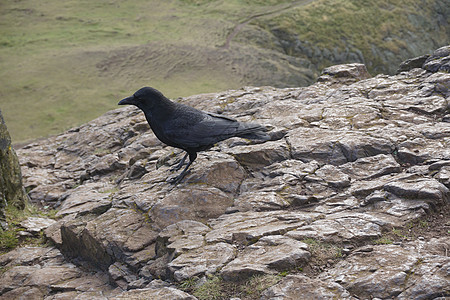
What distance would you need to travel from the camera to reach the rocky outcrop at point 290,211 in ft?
19.8

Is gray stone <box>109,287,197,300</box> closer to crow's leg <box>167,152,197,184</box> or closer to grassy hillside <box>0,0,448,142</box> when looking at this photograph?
crow's leg <box>167,152,197,184</box>

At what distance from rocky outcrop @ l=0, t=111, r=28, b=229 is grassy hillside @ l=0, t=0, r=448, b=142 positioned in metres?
19.3

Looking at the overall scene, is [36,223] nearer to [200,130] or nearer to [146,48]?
[200,130]

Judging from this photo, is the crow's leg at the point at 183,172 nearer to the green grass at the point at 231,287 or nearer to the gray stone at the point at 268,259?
the gray stone at the point at 268,259

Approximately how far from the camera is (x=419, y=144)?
9078 millimetres

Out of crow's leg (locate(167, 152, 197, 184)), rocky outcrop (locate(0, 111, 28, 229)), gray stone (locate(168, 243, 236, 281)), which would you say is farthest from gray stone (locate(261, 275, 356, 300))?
rocky outcrop (locate(0, 111, 28, 229))

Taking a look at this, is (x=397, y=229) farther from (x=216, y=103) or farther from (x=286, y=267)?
(x=216, y=103)

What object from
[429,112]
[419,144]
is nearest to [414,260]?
[419,144]

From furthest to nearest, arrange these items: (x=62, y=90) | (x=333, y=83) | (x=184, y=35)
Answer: (x=184, y=35) < (x=62, y=90) < (x=333, y=83)

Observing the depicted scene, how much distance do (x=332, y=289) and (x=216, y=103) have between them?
32.5ft

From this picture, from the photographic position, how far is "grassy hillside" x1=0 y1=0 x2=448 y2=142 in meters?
37.7

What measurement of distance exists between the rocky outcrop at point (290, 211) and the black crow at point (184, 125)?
71 centimetres

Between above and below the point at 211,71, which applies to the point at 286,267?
above

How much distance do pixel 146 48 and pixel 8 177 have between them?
3811 cm
